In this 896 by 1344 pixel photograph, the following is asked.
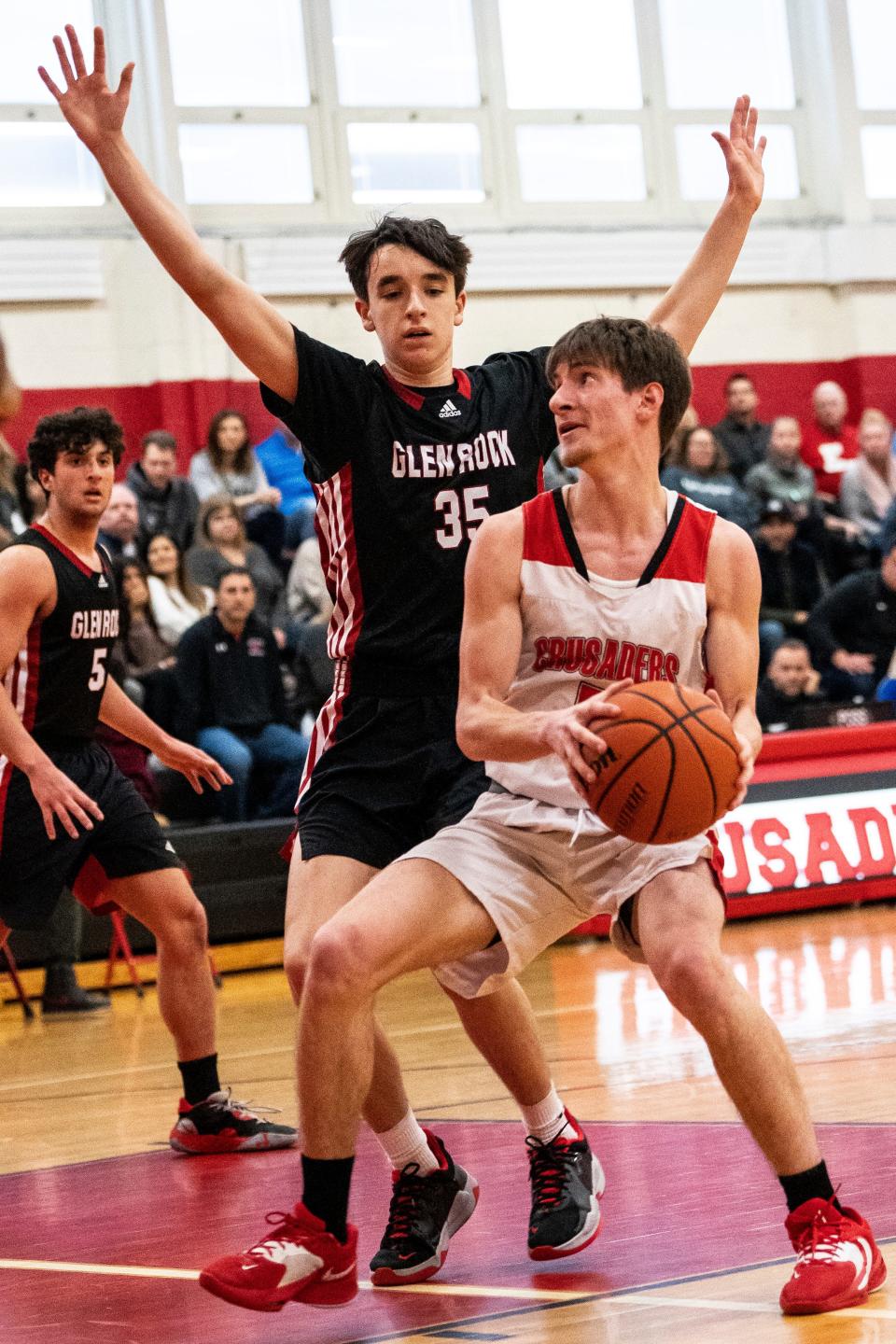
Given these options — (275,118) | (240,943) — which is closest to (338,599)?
(240,943)

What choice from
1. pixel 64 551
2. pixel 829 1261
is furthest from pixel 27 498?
pixel 829 1261

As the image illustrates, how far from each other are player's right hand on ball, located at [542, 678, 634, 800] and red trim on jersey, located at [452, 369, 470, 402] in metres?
1.13

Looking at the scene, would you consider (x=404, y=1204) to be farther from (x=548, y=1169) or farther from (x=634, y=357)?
(x=634, y=357)

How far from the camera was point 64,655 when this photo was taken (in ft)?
19.8

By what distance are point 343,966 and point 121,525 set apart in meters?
8.23

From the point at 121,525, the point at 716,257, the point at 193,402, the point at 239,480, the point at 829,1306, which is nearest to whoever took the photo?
the point at 829,1306

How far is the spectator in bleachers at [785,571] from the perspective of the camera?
13078 mm

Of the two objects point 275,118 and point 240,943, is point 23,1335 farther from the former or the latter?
point 275,118

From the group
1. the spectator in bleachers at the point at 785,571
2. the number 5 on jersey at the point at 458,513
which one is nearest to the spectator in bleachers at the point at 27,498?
the spectator in bleachers at the point at 785,571

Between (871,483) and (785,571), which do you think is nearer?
(785,571)

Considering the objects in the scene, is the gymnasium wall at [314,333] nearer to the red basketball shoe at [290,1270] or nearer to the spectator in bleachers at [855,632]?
the spectator in bleachers at [855,632]

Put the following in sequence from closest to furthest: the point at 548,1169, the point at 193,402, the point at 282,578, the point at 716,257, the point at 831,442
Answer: the point at 548,1169 < the point at 716,257 < the point at 282,578 < the point at 193,402 < the point at 831,442

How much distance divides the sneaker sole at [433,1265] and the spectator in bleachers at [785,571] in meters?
9.17

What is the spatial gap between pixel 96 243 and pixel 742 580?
1083 centimetres
